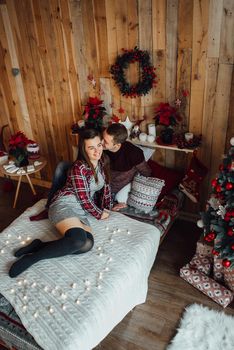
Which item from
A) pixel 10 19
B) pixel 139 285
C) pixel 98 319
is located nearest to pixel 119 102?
pixel 10 19

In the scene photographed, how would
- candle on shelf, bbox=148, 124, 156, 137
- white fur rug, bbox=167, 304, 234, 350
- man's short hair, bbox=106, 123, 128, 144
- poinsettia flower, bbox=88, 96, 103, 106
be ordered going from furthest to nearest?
1. poinsettia flower, bbox=88, 96, 103, 106
2. candle on shelf, bbox=148, 124, 156, 137
3. man's short hair, bbox=106, 123, 128, 144
4. white fur rug, bbox=167, 304, 234, 350

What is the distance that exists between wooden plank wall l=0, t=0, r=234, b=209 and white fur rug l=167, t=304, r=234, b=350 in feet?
3.78

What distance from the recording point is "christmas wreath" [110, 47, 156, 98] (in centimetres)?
281

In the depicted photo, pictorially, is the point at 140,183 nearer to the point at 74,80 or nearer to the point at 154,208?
the point at 154,208

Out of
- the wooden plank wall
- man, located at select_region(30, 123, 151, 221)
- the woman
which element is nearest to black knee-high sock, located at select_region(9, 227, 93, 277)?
the woman

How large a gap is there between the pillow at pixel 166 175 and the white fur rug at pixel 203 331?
100 cm

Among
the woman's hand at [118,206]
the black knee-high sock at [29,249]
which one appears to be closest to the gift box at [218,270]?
the woman's hand at [118,206]

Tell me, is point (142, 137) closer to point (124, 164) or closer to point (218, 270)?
point (124, 164)

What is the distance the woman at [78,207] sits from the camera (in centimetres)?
230

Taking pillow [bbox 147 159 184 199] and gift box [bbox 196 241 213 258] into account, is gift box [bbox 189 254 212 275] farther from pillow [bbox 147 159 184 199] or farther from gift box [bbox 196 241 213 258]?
pillow [bbox 147 159 184 199]

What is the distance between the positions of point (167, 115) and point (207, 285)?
1373 millimetres

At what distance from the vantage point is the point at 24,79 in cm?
361

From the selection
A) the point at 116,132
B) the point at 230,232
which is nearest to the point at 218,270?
the point at 230,232

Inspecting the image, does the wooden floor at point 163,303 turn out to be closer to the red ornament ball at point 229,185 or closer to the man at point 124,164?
the man at point 124,164
